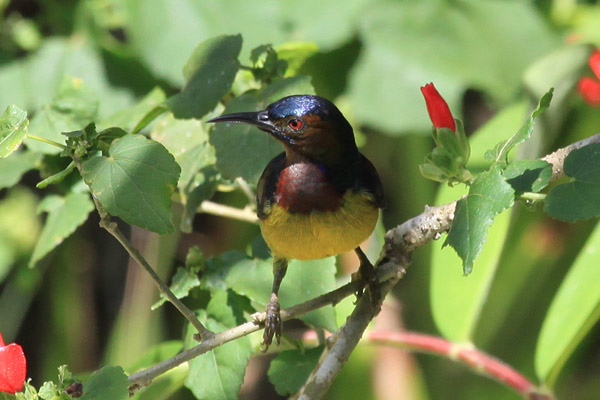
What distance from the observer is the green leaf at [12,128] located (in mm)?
1282

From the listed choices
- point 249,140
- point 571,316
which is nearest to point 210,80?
point 249,140

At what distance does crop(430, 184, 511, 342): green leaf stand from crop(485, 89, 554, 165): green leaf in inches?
34.8

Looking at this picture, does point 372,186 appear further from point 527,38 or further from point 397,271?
point 527,38

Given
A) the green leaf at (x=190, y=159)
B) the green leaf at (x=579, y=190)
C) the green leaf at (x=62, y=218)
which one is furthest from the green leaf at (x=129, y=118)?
the green leaf at (x=579, y=190)

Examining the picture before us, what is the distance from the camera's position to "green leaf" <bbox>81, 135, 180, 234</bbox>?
50.4 inches

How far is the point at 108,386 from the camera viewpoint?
123 centimetres

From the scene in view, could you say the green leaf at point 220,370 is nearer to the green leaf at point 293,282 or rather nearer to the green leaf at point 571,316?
the green leaf at point 293,282

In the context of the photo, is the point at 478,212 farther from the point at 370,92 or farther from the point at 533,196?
the point at 370,92

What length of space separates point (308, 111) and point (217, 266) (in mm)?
408

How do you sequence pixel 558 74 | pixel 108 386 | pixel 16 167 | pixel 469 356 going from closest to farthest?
pixel 108 386 < pixel 16 167 < pixel 469 356 < pixel 558 74

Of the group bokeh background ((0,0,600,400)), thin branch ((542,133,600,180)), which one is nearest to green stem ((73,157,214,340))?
thin branch ((542,133,600,180))

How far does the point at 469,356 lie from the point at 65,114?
3.88ft

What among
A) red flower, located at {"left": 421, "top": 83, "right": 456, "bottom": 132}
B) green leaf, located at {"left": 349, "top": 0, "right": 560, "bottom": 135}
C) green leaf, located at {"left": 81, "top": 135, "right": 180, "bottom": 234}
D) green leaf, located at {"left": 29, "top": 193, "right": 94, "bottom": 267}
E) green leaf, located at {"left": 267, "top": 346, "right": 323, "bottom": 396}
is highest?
→ green leaf, located at {"left": 81, "top": 135, "right": 180, "bottom": 234}

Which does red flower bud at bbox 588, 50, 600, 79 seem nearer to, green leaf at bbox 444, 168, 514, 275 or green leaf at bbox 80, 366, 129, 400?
green leaf at bbox 444, 168, 514, 275
